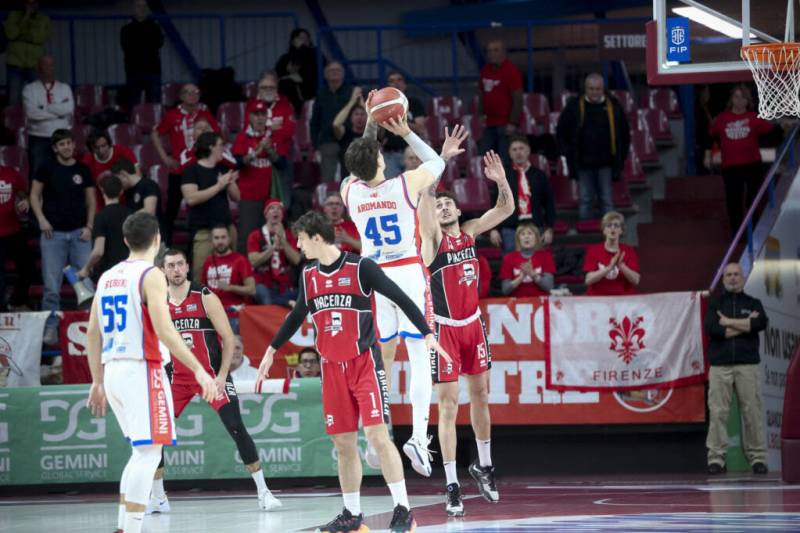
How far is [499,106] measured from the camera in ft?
61.1

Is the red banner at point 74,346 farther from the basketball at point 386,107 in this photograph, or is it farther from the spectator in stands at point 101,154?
the basketball at point 386,107

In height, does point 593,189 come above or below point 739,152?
below

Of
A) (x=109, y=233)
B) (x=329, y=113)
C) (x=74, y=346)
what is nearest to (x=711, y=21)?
(x=329, y=113)

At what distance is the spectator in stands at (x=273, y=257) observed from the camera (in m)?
15.9

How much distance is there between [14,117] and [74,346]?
6577 millimetres

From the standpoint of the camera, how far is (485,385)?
38.1 ft

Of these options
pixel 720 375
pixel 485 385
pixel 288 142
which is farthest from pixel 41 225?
pixel 720 375

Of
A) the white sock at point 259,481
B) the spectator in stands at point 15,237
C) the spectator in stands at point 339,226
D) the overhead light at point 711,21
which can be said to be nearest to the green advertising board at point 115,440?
the spectator in stands at point 339,226

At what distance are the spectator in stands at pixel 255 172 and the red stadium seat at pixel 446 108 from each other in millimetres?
3991

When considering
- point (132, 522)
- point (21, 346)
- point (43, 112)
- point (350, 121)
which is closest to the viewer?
point (132, 522)

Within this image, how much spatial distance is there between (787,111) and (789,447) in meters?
3.49

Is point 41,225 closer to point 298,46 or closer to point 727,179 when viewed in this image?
point 298,46

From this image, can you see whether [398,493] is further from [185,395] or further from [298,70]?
[298,70]

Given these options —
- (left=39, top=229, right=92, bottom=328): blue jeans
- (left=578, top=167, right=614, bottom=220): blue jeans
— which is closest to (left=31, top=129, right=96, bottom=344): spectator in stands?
(left=39, top=229, right=92, bottom=328): blue jeans
